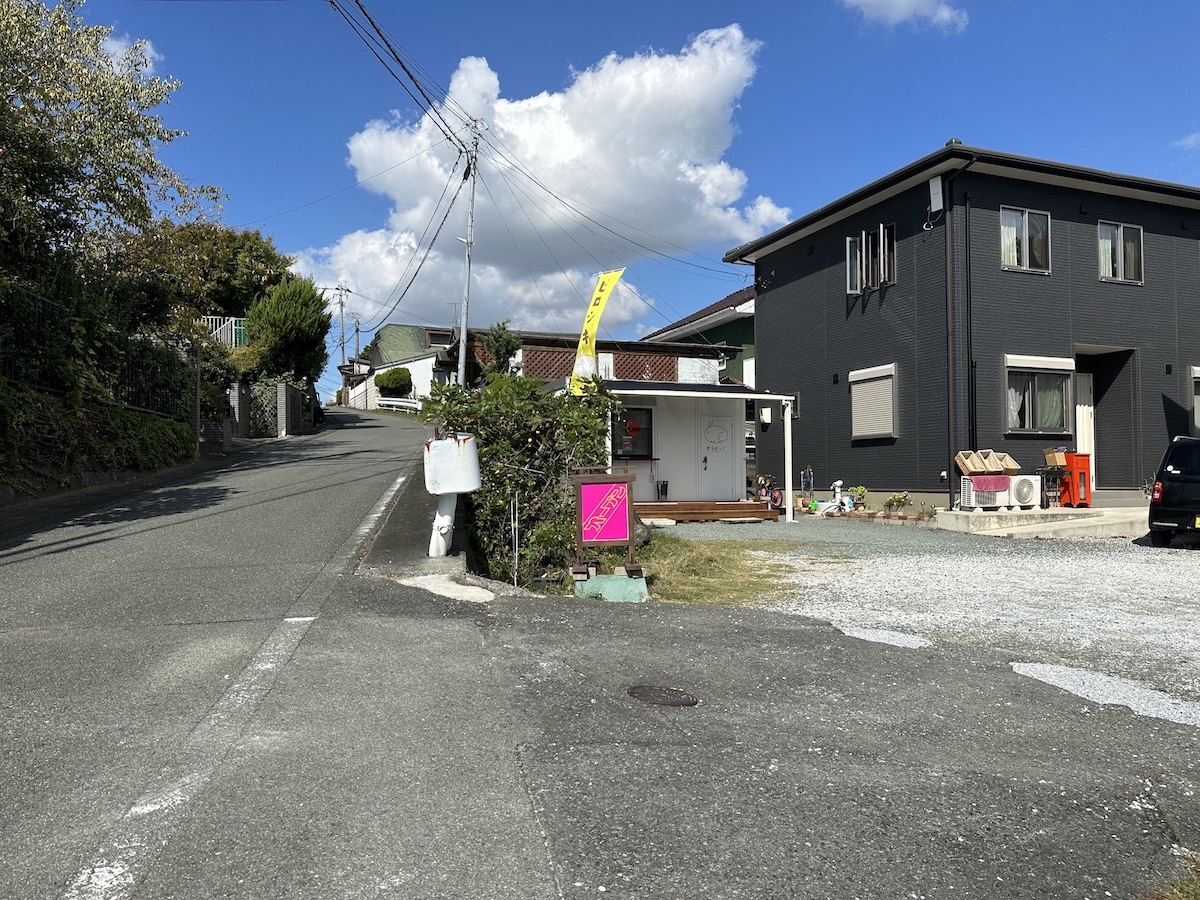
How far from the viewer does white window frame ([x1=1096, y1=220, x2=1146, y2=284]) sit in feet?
55.5

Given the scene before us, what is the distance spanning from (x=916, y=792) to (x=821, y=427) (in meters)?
16.6

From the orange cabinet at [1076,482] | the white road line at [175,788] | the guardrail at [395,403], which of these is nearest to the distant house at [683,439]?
the orange cabinet at [1076,482]

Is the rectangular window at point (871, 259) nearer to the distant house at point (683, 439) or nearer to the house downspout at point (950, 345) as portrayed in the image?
the house downspout at point (950, 345)

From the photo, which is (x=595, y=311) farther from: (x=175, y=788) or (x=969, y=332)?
(x=175, y=788)

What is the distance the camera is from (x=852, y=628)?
596 cm

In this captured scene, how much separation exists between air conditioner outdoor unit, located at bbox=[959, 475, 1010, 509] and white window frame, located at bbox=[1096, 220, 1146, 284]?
5607mm

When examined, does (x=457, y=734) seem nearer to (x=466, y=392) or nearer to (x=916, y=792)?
(x=916, y=792)

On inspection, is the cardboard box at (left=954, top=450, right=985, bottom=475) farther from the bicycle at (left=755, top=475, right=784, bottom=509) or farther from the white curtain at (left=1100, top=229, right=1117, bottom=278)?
the white curtain at (left=1100, top=229, right=1117, bottom=278)

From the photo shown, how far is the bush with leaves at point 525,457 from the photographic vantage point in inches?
294

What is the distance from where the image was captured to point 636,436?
670 inches

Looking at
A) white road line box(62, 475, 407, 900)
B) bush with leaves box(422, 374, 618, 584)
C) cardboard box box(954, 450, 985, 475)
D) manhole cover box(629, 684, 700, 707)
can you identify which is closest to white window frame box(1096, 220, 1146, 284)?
cardboard box box(954, 450, 985, 475)

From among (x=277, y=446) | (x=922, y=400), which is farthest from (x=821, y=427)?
(x=277, y=446)

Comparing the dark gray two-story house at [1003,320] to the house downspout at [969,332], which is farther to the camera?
the dark gray two-story house at [1003,320]

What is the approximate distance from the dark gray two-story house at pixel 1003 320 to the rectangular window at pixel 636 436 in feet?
14.8
